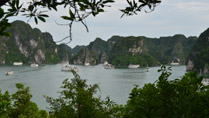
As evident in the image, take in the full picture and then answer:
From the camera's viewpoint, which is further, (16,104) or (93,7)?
(16,104)

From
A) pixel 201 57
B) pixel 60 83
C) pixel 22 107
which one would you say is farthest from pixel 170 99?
pixel 201 57

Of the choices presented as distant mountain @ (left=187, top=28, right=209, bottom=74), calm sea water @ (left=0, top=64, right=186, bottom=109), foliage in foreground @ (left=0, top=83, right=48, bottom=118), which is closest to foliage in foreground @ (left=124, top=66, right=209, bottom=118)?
foliage in foreground @ (left=0, top=83, right=48, bottom=118)

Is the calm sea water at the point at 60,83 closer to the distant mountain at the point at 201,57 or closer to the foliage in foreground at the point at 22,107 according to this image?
the foliage in foreground at the point at 22,107

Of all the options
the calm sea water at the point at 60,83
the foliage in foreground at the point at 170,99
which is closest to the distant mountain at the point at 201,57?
the calm sea water at the point at 60,83

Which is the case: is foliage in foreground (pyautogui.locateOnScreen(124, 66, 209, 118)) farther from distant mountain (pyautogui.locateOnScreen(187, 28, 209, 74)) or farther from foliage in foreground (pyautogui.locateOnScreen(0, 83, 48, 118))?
distant mountain (pyautogui.locateOnScreen(187, 28, 209, 74))

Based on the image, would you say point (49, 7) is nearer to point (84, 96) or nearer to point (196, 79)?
point (196, 79)

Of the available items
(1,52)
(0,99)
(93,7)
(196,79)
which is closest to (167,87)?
(196,79)

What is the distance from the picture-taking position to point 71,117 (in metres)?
7.84

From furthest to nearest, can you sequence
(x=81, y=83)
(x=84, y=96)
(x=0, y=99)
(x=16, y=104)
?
(x=16, y=104)
(x=0, y=99)
(x=81, y=83)
(x=84, y=96)

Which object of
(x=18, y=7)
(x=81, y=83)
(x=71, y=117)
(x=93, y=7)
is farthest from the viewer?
(x=81, y=83)

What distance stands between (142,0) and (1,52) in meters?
207

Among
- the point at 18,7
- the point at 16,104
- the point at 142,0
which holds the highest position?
the point at 142,0

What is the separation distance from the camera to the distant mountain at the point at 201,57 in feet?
362

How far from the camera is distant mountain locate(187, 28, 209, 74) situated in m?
110
